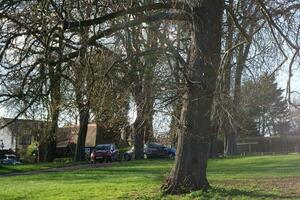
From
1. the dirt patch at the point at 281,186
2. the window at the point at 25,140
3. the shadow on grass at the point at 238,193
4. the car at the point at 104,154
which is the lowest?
the shadow on grass at the point at 238,193

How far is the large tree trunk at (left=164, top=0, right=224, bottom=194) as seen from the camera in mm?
15453

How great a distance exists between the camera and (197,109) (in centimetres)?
1562

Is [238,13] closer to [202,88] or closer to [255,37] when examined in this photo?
[255,37]

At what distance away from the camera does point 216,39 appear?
→ 52.4 feet

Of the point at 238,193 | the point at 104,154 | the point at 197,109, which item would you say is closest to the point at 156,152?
the point at 104,154

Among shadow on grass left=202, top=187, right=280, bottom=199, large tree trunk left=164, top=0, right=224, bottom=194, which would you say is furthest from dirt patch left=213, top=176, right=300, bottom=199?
large tree trunk left=164, top=0, right=224, bottom=194

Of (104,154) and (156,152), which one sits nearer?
(104,154)

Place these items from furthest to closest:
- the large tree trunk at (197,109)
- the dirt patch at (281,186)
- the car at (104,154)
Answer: the car at (104,154) < the large tree trunk at (197,109) < the dirt patch at (281,186)

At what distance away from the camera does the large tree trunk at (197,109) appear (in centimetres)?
1545

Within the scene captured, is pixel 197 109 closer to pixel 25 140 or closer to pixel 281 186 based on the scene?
pixel 281 186

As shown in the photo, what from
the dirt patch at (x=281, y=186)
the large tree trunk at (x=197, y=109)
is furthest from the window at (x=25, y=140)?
the large tree trunk at (x=197, y=109)

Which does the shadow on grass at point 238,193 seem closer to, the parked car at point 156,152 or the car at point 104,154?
the car at point 104,154

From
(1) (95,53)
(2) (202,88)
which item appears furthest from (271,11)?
(1) (95,53)

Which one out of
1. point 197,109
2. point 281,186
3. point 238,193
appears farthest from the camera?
point 281,186
